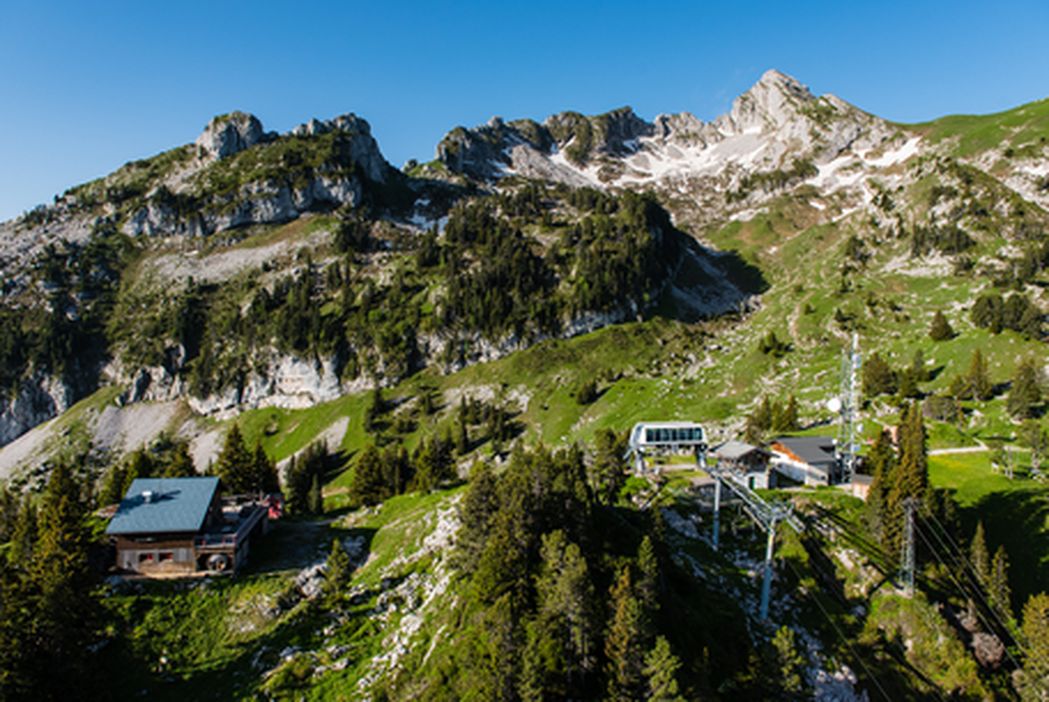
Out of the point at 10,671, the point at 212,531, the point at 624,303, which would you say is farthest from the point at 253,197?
the point at 10,671

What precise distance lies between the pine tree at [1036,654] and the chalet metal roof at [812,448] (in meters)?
21.6

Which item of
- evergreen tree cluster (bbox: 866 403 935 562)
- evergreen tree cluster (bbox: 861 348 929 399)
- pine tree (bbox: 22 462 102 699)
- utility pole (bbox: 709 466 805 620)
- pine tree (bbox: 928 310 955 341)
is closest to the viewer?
A: pine tree (bbox: 22 462 102 699)

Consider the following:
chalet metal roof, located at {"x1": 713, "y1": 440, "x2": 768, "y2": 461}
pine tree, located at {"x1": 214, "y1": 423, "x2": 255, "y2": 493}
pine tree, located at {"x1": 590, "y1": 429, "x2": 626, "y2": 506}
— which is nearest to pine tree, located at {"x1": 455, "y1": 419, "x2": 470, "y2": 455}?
pine tree, located at {"x1": 214, "y1": 423, "x2": 255, "y2": 493}

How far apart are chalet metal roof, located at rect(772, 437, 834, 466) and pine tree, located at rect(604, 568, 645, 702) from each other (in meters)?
42.9

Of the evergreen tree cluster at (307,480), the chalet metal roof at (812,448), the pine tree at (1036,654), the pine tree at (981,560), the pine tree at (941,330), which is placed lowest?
the pine tree at (1036,654)

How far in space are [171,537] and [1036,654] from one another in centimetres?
6423

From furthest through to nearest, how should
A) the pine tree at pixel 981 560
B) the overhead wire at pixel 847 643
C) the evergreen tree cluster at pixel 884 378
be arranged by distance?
the evergreen tree cluster at pixel 884 378
the pine tree at pixel 981 560
the overhead wire at pixel 847 643

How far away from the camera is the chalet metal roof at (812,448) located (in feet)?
205

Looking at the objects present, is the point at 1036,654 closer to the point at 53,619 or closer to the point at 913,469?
the point at 913,469

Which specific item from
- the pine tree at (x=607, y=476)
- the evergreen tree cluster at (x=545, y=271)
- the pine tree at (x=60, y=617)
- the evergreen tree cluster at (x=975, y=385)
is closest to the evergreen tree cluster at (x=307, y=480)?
the pine tree at (x=60, y=617)

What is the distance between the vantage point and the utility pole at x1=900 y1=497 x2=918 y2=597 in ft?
146

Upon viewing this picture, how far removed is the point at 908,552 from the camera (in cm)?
4475

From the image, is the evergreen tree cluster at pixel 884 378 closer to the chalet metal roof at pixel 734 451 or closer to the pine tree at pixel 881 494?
the pine tree at pixel 881 494

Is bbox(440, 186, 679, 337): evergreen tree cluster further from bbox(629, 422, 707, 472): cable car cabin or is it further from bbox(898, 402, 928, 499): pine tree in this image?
bbox(898, 402, 928, 499): pine tree
